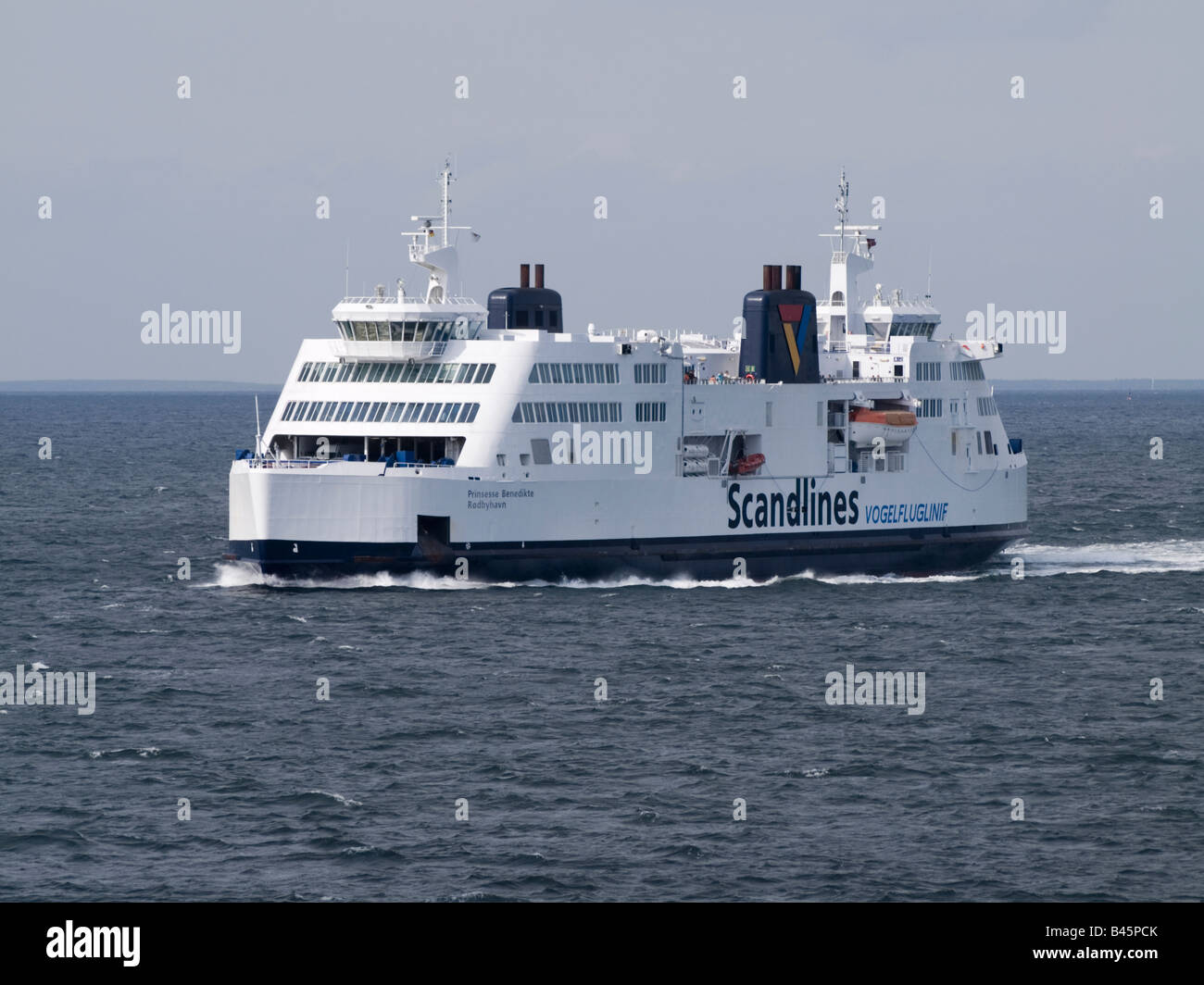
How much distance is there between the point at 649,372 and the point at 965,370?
1485cm

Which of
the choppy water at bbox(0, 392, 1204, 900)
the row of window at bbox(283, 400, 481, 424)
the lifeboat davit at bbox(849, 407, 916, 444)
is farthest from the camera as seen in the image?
the lifeboat davit at bbox(849, 407, 916, 444)

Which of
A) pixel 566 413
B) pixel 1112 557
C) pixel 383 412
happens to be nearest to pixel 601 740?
pixel 566 413

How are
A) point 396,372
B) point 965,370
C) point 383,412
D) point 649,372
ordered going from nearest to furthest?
point 383,412 → point 396,372 → point 649,372 → point 965,370

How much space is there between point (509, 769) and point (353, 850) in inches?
219

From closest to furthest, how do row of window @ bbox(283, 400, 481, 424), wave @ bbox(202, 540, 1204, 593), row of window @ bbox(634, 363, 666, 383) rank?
wave @ bbox(202, 540, 1204, 593)
row of window @ bbox(283, 400, 481, 424)
row of window @ bbox(634, 363, 666, 383)

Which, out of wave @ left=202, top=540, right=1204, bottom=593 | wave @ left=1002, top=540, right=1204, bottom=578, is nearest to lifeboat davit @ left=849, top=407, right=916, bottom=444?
wave @ left=202, top=540, right=1204, bottom=593

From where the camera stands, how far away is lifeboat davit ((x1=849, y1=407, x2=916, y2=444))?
193 feet

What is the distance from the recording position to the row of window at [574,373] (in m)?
51.7

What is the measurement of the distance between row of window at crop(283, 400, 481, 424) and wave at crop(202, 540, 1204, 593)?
4692mm

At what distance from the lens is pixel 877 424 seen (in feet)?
193

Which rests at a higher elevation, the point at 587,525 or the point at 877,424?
the point at 877,424

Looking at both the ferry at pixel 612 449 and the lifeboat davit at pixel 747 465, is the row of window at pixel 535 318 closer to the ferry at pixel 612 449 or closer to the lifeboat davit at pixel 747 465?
the ferry at pixel 612 449

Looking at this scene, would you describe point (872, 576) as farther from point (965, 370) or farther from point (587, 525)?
point (587, 525)

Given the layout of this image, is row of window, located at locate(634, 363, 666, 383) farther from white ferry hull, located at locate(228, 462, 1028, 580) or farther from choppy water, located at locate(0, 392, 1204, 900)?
choppy water, located at locate(0, 392, 1204, 900)
